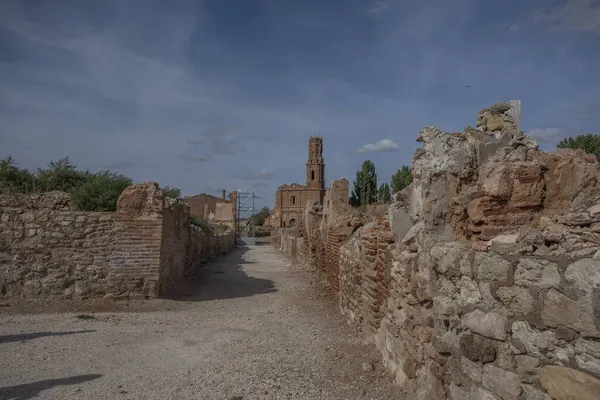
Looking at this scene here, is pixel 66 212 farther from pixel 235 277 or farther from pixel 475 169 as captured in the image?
pixel 475 169

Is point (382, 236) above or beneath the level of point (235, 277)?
above

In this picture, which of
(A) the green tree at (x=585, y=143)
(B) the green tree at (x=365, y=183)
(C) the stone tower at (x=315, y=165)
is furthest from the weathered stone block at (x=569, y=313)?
(C) the stone tower at (x=315, y=165)

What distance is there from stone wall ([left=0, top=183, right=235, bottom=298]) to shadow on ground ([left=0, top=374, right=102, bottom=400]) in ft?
14.0

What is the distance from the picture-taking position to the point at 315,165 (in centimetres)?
6956

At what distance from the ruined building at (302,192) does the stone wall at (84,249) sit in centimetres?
5127

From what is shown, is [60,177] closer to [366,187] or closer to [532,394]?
[532,394]

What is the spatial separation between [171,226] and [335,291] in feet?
12.6

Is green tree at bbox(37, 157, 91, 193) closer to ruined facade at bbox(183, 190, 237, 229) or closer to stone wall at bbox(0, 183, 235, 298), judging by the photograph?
stone wall at bbox(0, 183, 235, 298)

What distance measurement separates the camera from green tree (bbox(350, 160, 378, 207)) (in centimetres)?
3751

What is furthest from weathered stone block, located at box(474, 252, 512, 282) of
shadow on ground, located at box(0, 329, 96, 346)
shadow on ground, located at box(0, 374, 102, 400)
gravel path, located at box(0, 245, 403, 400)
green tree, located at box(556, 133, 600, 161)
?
green tree, located at box(556, 133, 600, 161)

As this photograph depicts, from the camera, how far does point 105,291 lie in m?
8.59

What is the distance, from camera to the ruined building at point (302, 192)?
6356 centimetres

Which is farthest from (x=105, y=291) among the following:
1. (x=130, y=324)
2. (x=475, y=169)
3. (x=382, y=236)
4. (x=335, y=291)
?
(x=475, y=169)

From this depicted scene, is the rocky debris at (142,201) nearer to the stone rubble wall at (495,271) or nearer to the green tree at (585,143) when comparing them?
the stone rubble wall at (495,271)
